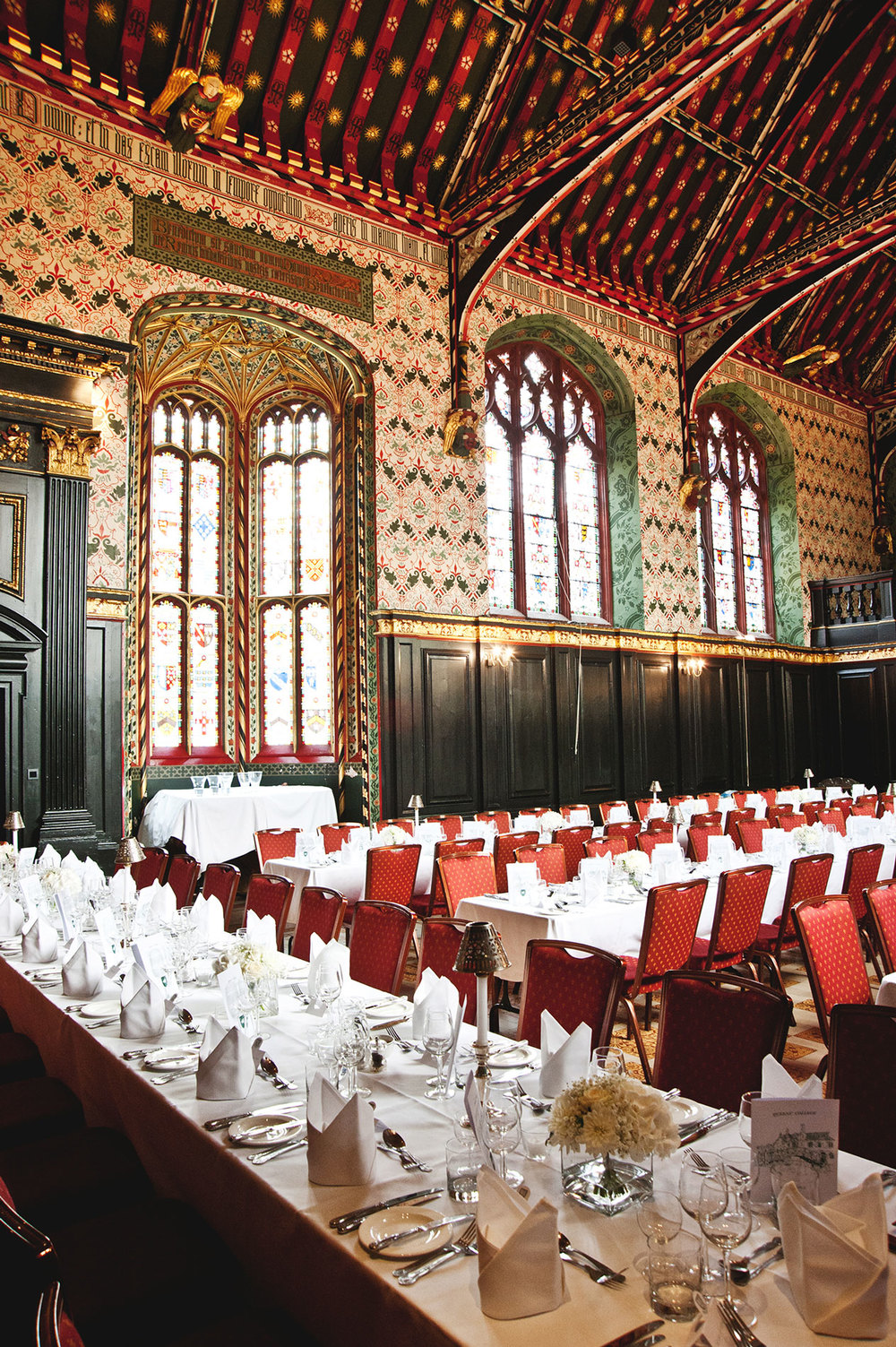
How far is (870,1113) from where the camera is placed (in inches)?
91.6

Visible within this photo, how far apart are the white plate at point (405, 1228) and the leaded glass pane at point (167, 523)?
1031 centimetres

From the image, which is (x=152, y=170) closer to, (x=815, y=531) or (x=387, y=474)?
(x=387, y=474)

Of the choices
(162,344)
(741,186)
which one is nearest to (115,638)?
(162,344)

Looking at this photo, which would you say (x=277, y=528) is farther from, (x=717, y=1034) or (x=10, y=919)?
(x=717, y=1034)

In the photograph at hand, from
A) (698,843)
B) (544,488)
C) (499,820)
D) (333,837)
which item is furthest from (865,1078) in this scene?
(544,488)

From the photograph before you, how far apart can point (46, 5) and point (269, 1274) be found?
10.2 meters

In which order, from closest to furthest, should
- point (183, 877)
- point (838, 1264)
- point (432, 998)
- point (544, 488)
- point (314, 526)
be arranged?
1. point (838, 1264)
2. point (432, 998)
3. point (183, 877)
4. point (314, 526)
5. point (544, 488)

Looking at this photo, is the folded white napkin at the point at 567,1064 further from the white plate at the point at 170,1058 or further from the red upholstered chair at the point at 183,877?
the red upholstered chair at the point at 183,877

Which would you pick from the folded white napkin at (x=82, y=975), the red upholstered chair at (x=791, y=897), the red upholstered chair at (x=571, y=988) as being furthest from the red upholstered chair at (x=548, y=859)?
the folded white napkin at (x=82, y=975)

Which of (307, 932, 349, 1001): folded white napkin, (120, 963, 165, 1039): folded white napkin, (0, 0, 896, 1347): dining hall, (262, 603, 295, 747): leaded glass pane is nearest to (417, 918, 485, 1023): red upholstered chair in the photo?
(0, 0, 896, 1347): dining hall

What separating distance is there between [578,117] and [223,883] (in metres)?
8.32

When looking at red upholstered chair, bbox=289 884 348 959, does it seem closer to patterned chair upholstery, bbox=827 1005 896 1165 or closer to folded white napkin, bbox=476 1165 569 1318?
patterned chair upholstery, bbox=827 1005 896 1165

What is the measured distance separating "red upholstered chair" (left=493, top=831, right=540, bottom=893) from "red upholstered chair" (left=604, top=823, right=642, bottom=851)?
682mm

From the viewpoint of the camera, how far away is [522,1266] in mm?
1419
